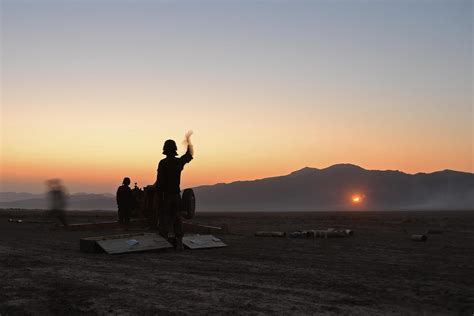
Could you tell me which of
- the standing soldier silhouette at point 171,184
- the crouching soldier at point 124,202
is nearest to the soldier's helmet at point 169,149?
the standing soldier silhouette at point 171,184

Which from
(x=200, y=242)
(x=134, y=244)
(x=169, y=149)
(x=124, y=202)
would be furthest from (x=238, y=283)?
(x=124, y=202)

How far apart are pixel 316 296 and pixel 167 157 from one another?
6545mm

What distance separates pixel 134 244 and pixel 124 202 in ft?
32.1

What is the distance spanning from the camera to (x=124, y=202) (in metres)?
20.9

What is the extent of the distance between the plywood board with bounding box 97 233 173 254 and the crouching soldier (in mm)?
9010

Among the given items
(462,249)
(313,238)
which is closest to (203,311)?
(462,249)

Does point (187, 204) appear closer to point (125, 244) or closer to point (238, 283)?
point (125, 244)

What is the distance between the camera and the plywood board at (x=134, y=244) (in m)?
11.1

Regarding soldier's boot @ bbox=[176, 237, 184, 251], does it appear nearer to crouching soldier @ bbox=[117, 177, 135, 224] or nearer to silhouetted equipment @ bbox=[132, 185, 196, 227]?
silhouetted equipment @ bbox=[132, 185, 196, 227]

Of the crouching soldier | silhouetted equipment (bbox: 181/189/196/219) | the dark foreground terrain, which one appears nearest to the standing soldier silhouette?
the dark foreground terrain

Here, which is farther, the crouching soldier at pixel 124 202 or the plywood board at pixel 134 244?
the crouching soldier at pixel 124 202

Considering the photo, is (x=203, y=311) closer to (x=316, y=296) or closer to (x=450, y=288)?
(x=316, y=296)

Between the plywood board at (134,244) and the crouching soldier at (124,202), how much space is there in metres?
9.01

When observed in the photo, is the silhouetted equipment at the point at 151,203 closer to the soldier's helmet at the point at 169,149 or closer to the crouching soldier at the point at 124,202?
→ the crouching soldier at the point at 124,202
